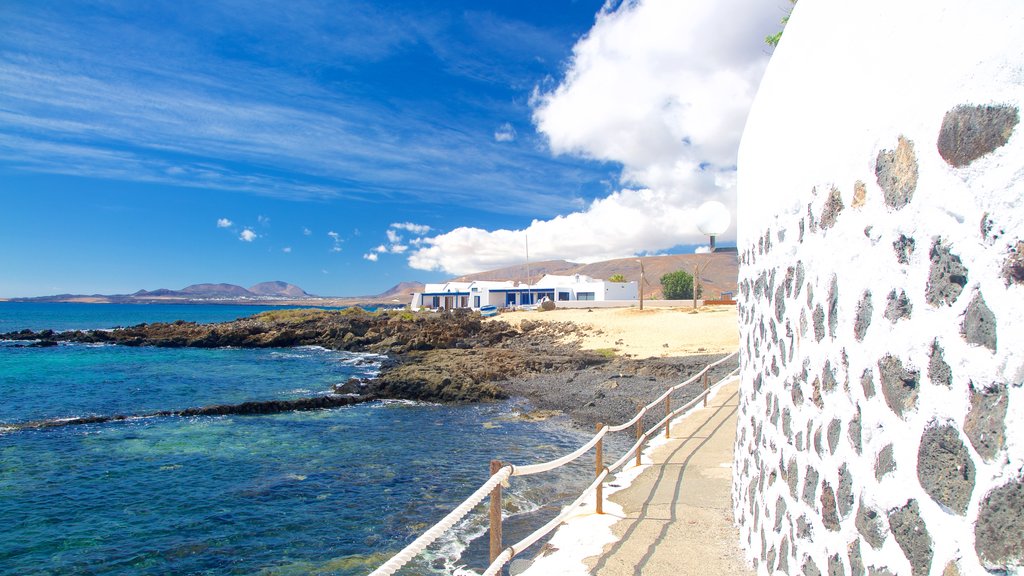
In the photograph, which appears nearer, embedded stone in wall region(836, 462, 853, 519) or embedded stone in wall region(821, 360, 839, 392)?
embedded stone in wall region(836, 462, 853, 519)

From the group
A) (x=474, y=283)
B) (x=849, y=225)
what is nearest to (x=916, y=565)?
(x=849, y=225)

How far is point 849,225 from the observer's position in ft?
8.95

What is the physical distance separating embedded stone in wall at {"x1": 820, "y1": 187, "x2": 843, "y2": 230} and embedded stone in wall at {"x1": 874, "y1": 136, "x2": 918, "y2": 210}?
0.43 metres

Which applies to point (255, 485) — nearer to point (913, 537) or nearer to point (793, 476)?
point (793, 476)

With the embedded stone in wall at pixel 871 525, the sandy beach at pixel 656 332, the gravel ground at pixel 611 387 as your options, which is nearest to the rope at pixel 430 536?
the embedded stone in wall at pixel 871 525

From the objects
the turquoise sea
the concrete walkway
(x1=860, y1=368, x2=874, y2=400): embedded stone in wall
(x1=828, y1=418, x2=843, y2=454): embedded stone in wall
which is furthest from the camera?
the turquoise sea

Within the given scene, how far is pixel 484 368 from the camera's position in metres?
24.2

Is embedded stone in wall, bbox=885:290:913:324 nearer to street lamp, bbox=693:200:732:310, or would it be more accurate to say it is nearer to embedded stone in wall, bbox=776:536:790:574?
embedded stone in wall, bbox=776:536:790:574

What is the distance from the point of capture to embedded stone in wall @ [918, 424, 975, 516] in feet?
5.98

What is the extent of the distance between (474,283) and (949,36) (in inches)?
2679

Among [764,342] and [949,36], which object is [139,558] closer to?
[764,342]

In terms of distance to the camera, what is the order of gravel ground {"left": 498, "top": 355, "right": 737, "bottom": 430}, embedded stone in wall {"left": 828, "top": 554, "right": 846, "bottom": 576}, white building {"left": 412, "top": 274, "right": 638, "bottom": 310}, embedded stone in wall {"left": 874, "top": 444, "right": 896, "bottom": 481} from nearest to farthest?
embedded stone in wall {"left": 874, "top": 444, "right": 896, "bottom": 481}, embedded stone in wall {"left": 828, "top": 554, "right": 846, "bottom": 576}, gravel ground {"left": 498, "top": 355, "right": 737, "bottom": 430}, white building {"left": 412, "top": 274, "right": 638, "bottom": 310}

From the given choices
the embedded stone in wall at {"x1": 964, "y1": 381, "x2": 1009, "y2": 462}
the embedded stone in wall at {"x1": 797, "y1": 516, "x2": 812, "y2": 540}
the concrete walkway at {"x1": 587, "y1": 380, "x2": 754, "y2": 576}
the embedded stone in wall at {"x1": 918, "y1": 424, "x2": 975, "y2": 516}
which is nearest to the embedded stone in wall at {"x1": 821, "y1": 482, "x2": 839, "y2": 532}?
the embedded stone in wall at {"x1": 797, "y1": 516, "x2": 812, "y2": 540}

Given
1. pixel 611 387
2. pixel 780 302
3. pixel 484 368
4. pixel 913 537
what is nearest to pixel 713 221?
pixel 780 302
